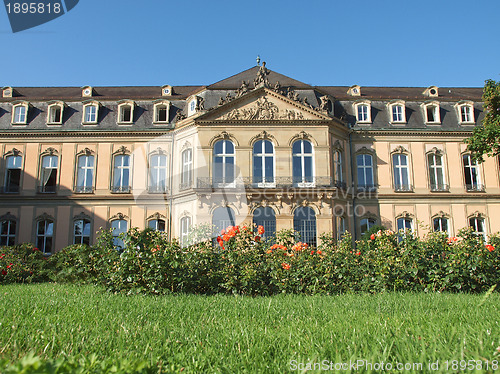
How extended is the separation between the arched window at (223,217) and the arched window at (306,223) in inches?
142

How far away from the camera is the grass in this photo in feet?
8.49

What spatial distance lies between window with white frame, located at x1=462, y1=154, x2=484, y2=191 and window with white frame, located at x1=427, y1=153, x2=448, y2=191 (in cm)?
160

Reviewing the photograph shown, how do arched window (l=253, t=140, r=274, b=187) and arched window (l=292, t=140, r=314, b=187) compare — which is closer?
arched window (l=253, t=140, r=274, b=187)

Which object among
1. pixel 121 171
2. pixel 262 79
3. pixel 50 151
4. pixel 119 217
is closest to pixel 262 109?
pixel 262 79

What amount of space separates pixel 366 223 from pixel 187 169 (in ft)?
39.4

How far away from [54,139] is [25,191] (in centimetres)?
394

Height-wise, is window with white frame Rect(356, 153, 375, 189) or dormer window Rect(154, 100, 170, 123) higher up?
dormer window Rect(154, 100, 170, 123)

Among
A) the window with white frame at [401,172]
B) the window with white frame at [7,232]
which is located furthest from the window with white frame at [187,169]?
the window with white frame at [401,172]

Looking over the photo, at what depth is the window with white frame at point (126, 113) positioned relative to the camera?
26.5 m

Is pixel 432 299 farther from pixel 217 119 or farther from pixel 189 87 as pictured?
pixel 189 87

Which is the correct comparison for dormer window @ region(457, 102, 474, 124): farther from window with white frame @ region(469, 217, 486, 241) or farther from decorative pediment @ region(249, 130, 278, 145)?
decorative pediment @ region(249, 130, 278, 145)

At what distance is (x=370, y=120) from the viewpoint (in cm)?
2648

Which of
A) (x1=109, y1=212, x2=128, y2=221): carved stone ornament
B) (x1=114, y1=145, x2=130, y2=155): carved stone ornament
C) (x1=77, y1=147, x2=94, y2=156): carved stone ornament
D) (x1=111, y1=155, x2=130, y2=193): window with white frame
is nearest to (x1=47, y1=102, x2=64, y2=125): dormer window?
(x1=77, y1=147, x2=94, y2=156): carved stone ornament

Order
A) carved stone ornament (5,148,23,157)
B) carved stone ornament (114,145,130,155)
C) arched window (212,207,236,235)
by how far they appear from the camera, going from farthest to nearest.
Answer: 1. carved stone ornament (5,148,23,157)
2. carved stone ornament (114,145,130,155)
3. arched window (212,207,236,235)
